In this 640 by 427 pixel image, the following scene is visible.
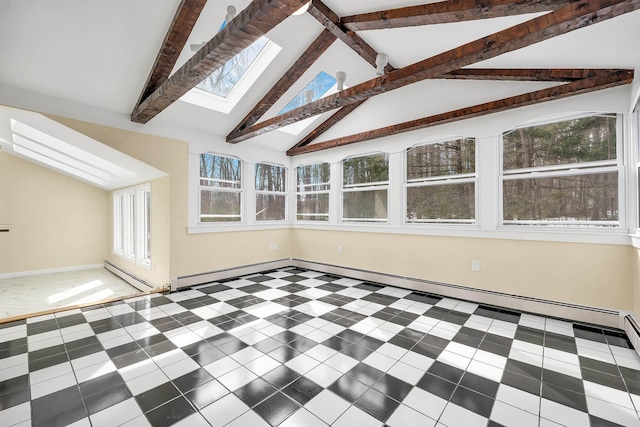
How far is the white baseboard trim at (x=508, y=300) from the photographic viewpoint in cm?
318

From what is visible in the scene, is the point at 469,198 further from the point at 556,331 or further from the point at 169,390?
the point at 169,390

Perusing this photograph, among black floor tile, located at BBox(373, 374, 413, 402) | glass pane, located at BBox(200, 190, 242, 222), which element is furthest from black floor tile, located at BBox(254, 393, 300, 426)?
glass pane, located at BBox(200, 190, 242, 222)

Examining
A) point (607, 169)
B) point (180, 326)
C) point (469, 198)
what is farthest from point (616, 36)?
point (180, 326)

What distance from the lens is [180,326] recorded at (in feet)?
10.4

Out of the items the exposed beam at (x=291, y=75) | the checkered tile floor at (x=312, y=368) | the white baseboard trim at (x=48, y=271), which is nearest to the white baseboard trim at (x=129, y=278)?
the white baseboard trim at (x=48, y=271)

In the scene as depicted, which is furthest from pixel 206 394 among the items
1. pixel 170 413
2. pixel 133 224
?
pixel 133 224

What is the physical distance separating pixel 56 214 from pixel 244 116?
5.28 metres

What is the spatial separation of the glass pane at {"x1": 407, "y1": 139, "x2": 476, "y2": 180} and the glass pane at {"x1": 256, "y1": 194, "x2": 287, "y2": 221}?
2.85 metres

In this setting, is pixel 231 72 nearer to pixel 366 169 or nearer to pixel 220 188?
pixel 220 188

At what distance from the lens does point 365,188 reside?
5324 mm

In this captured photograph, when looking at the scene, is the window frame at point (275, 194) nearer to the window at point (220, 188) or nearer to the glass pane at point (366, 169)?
the window at point (220, 188)

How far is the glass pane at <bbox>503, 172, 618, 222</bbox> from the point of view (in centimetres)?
323

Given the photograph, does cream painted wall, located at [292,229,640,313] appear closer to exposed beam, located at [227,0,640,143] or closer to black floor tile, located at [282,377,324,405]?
exposed beam, located at [227,0,640,143]

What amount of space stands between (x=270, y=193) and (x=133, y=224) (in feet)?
9.45
